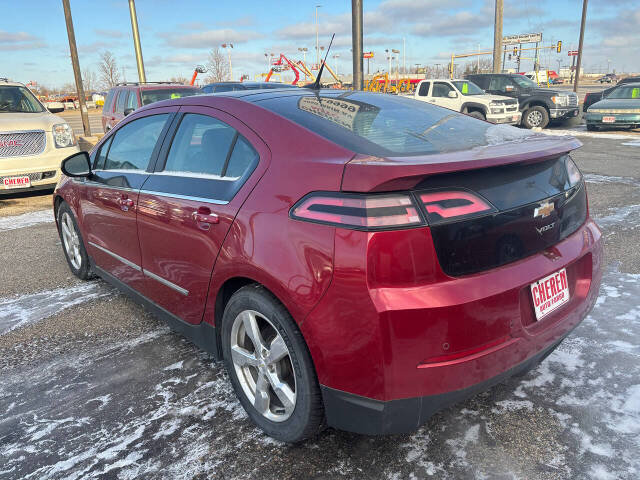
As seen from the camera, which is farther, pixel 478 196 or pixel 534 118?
pixel 534 118

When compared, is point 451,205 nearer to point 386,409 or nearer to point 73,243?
point 386,409

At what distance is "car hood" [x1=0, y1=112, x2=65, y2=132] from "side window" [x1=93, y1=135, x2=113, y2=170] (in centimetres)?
520

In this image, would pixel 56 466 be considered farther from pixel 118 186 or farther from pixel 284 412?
pixel 118 186

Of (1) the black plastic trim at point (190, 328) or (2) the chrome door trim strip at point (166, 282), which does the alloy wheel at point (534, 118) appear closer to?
(1) the black plastic trim at point (190, 328)

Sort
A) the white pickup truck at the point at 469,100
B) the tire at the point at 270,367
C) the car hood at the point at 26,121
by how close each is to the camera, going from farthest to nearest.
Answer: the white pickup truck at the point at 469,100 < the car hood at the point at 26,121 < the tire at the point at 270,367

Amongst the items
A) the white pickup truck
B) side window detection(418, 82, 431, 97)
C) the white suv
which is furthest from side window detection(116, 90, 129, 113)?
side window detection(418, 82, 431, 97)

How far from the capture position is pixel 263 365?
7.39 feet

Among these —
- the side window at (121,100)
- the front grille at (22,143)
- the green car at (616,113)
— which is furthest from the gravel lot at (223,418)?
the green car at (616,113)

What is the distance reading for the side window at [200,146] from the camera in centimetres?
253

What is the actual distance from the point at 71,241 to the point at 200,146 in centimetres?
248

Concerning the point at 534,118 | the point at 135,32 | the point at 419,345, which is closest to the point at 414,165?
the point at 419,345

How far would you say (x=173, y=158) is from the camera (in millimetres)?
2869

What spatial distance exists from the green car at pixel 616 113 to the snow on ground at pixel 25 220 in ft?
49.9

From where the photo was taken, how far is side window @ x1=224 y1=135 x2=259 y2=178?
2.31 m
